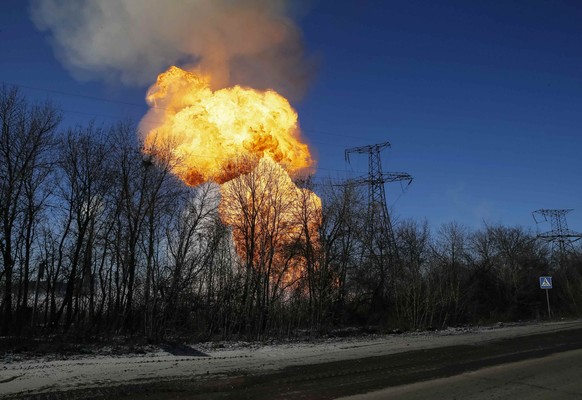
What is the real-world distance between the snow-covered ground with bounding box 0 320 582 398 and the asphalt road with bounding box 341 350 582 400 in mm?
3867

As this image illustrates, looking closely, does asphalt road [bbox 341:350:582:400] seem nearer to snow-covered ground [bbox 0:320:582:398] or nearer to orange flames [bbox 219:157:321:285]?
snow-covered ground [bbox 0:320:582:398]

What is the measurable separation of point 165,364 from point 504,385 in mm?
7916

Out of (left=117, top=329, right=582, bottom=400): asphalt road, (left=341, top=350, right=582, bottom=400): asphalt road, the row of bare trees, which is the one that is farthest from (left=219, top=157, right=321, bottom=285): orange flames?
(left=341, top=350, right=582, bottom=400): asphalt road

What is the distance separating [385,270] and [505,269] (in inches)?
778

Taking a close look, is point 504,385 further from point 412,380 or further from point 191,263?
point 191,263

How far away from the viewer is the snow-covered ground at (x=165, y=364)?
8.74m

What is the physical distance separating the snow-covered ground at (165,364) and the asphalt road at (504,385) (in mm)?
3867

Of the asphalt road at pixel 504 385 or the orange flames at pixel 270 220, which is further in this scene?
the orange flames at pixel 270 220

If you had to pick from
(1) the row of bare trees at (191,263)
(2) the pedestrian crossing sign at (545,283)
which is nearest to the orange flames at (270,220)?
(1) the row of bare trees at (191,263)

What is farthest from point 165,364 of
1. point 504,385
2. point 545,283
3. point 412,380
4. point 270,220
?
point 545,283

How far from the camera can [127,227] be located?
852 inches

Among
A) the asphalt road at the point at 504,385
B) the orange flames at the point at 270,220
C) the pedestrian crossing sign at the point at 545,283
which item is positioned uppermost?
the orange flames at the point at 270,220

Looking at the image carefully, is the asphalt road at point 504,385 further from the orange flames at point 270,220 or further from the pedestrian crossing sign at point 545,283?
the pedestrian crossing sign at point 545,283

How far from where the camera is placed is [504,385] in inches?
333
